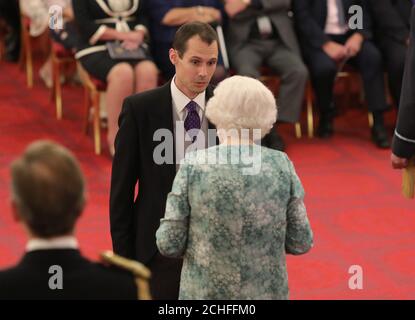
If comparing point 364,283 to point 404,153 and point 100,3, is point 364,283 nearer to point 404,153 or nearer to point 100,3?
point 404,153

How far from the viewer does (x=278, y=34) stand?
7.66m

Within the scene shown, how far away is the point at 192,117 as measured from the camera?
12.6 feet

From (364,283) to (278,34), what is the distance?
304 centimetres

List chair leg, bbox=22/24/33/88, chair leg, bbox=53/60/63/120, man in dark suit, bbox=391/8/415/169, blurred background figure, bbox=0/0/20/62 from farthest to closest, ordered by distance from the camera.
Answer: blurred background figure, bbox=0/0/20/62
chair leg, bbox=22/24/33/88
chair leg, bbox=53/60/63/120
man in dark suit, bbox=391/8/415/169

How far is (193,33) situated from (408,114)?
1169 millimetres

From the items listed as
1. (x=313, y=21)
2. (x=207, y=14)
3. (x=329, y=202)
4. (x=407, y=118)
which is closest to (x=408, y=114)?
(x=407, y=118)

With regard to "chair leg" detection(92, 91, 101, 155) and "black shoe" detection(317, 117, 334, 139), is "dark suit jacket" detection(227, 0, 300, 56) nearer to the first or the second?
"black shoe" detection(317, 117, 334, 139)

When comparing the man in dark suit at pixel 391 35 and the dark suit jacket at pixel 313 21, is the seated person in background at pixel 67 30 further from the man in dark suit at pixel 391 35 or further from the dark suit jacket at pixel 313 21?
the man in dark suit at pixel 391 35

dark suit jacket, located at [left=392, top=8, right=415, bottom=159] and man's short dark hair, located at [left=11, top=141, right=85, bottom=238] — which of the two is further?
dark suit jacket, located at [left=392, top=8, right=415, bottom=159]

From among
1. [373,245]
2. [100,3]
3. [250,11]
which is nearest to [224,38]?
[250,11]

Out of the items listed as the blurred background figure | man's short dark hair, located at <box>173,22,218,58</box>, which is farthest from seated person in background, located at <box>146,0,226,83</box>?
man's short dark hair, located at <box>173,22,218,58</box>

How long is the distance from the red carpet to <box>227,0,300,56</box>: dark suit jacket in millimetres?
890

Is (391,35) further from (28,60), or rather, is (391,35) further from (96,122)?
(28,60)

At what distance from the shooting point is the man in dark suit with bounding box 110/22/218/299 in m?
3.76
